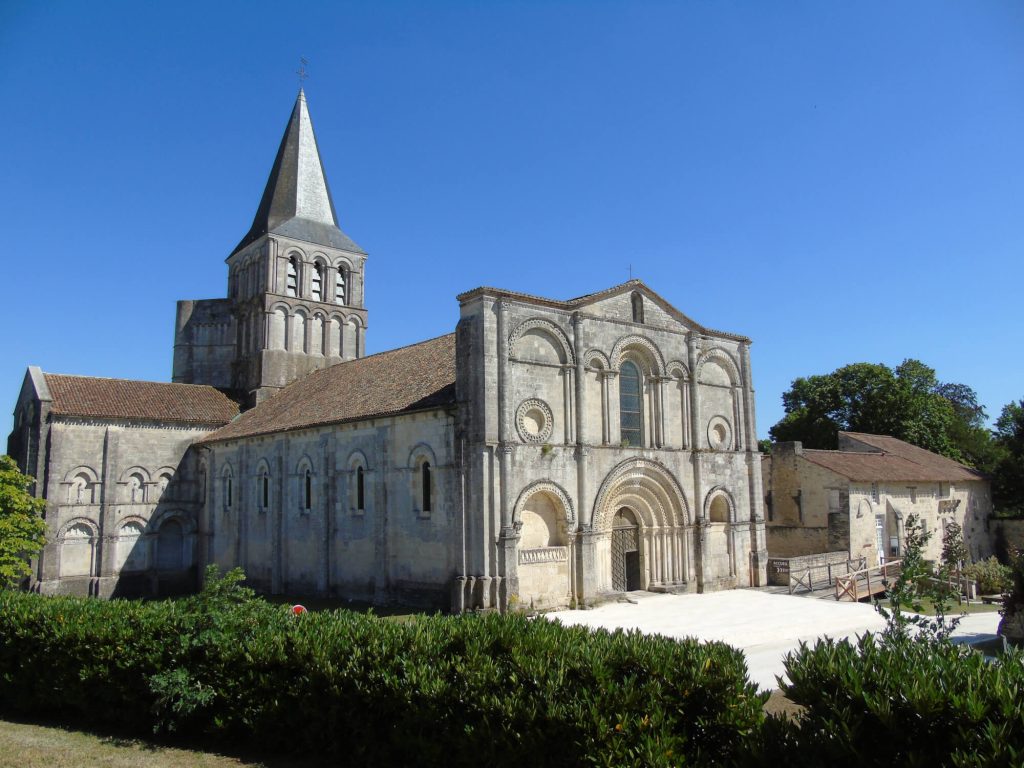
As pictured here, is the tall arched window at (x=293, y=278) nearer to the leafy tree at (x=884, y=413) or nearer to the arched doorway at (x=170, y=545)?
the arched doorway at (x=170, y=545)

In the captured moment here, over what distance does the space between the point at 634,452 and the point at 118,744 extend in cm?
1832

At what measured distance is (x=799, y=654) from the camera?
833 cm

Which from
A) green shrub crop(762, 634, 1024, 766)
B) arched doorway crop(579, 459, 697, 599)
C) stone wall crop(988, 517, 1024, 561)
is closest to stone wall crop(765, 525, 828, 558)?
arched doorway crop(579, 459, 697, 599)

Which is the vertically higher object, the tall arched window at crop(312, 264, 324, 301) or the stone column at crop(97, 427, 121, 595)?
the tall arched window at crop(312, 264, 324, 301)

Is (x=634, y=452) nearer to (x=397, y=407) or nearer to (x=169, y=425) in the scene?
(x=397, y=407)

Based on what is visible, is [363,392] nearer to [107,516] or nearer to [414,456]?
[414,456]

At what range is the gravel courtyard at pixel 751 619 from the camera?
62.6 feet

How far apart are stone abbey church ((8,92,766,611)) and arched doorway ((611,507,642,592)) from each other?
0.09 meters

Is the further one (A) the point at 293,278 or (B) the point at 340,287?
(B) the point at 340,287

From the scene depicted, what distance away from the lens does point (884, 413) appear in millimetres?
48781

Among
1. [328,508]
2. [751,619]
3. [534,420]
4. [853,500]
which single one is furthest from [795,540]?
[328,508]

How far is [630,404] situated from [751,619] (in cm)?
840

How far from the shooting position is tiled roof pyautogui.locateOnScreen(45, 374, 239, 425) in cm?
3394

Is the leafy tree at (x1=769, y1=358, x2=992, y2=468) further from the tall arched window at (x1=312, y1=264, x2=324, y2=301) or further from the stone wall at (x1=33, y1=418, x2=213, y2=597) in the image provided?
the stone wall at (x1=33, y1=418, x2=213, y2=597)
